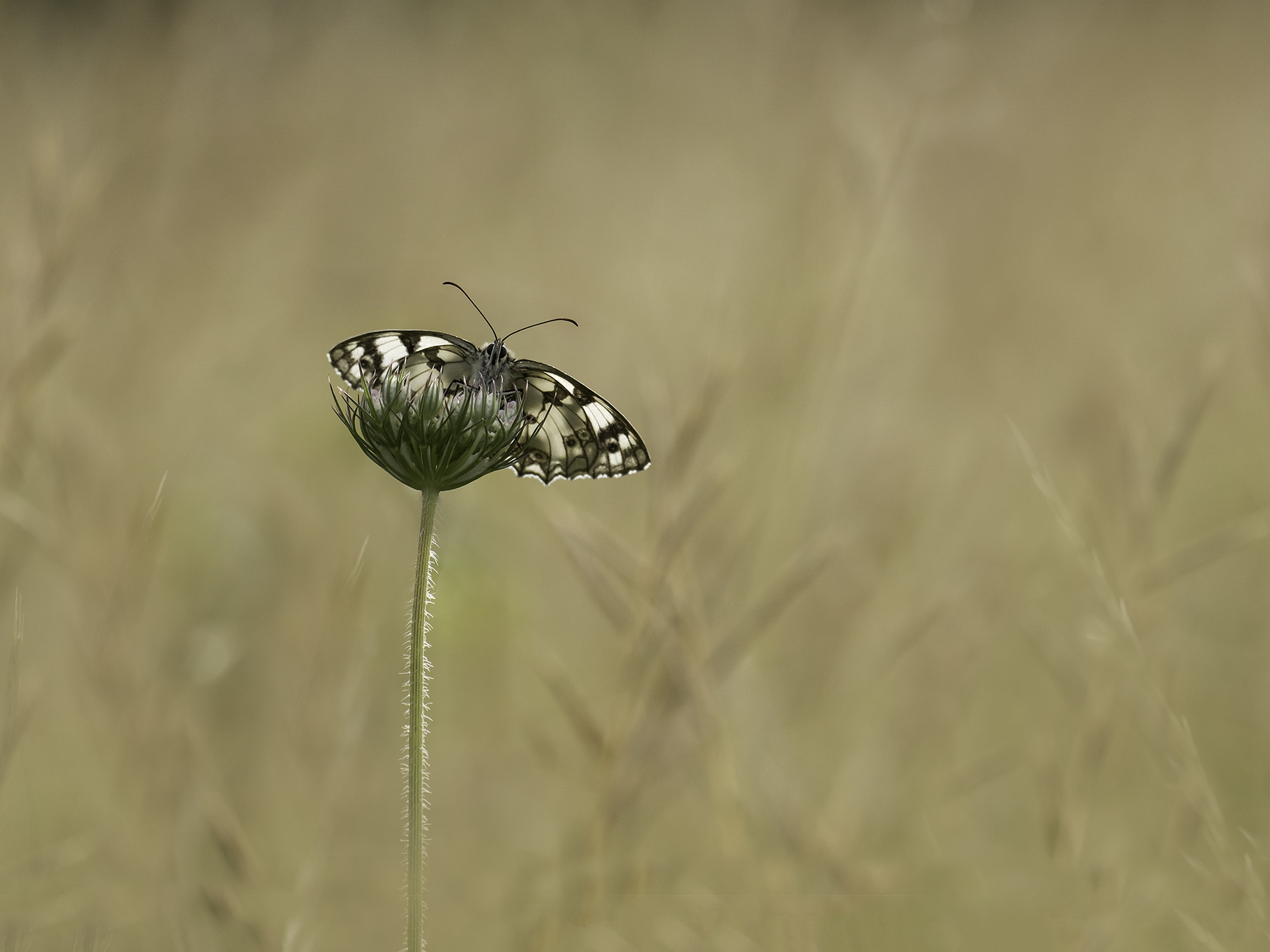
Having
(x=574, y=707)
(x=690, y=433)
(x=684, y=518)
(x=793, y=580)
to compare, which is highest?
(x=690, y=433)

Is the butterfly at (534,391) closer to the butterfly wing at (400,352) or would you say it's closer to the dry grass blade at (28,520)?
the butterfly wing at (400,352)

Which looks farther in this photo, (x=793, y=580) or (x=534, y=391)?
(x=793, y=580)

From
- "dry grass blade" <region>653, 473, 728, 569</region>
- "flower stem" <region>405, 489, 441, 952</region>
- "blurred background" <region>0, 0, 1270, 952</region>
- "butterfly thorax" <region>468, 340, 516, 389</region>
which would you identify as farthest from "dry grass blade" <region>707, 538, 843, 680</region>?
"flower stem" <region>405, 489, 441, 952</region>

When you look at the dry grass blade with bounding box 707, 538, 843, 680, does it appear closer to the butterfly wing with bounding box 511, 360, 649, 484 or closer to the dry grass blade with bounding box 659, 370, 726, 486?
the dry grass blade with bounding box 659, 370, 726, 486

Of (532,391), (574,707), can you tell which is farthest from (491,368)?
(574,707)

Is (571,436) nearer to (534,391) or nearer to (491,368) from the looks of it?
(534,391)

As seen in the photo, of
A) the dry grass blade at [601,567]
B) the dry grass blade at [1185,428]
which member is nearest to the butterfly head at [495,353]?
the dry grass blade at [601,567]
